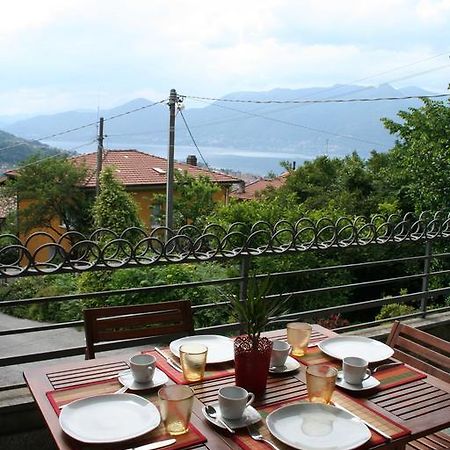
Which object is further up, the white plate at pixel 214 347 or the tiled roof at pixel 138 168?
the white plate at pixel 214 347

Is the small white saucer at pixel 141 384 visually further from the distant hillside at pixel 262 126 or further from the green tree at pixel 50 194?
the distant hillside at pixel 262 126

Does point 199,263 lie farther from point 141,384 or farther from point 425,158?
point 425,158

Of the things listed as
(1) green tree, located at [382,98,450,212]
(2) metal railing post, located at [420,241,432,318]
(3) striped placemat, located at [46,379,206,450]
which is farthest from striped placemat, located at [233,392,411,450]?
(1) green tree, located at [382,98,450,212]

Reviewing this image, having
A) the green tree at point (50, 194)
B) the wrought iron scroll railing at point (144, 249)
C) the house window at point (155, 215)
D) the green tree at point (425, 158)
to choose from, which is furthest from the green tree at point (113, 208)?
the wrought iron scroll railing at point (144, 249)

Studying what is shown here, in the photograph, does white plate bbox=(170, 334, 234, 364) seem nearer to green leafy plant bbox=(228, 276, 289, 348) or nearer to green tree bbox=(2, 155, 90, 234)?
green leafy plant bbox=(228, 276, 289, 348)

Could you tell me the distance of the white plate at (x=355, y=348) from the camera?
2.17m

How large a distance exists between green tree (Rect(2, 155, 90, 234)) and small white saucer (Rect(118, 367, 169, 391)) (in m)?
26.2

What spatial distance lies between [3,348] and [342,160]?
9.52 metres

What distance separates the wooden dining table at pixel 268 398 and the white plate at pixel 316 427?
7cm

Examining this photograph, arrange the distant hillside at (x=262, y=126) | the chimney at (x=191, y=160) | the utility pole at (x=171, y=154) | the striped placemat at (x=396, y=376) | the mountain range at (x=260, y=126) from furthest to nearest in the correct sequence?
the distant hillside at (x=262, y=126) → the mountain range at (x=260, y=126) → the chimney at (x=191, y=160) → the utility pole at (x=171, y=154) → the striped placemat at (x=396, y=376)

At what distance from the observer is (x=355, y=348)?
7.37 feet

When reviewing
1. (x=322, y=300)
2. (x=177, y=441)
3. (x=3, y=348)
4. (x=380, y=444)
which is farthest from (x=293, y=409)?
(x=3, y=348)

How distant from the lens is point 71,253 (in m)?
2.57

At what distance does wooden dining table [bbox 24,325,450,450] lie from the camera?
1.57 m
